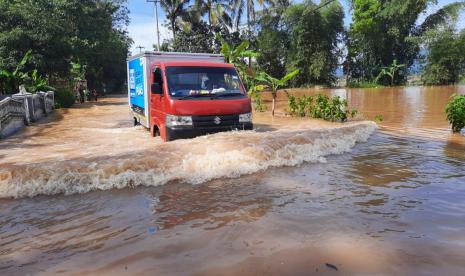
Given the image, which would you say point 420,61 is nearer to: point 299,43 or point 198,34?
point 299,43

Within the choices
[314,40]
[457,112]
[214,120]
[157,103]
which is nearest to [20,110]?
[157,103]

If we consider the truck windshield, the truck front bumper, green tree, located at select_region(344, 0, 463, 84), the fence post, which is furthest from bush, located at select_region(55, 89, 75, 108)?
green tree, located at select_region(344, 0, 463, 84)

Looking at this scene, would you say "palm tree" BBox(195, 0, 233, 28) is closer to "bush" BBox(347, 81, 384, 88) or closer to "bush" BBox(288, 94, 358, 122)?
"bush" BBox(347, 81, 384, 88)

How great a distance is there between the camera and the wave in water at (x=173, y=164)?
6.11 meters

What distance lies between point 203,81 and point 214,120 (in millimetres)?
1176

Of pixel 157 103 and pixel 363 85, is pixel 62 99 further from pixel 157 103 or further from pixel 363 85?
pixel 363 85

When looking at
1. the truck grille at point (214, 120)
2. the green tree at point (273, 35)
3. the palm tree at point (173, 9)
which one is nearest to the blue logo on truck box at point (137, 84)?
the truck grille at point (214, 120)

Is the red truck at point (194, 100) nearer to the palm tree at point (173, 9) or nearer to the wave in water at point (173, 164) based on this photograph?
the wave in water at point (173, 164)

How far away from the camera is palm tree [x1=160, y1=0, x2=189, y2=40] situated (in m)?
40.1

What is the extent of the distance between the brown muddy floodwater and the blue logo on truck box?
79.6 inches

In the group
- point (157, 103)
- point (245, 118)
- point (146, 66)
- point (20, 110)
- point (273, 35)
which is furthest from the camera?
point (273, 35)

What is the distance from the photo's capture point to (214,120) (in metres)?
8.21

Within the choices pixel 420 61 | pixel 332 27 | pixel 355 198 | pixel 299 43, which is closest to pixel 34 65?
pixel 355 198

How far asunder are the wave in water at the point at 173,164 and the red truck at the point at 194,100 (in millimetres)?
286
